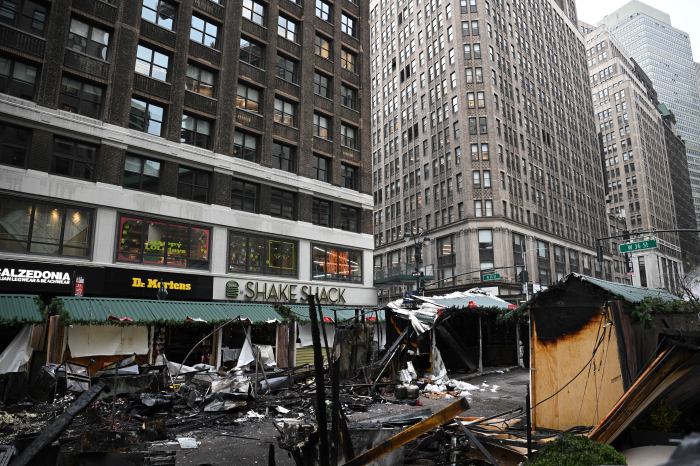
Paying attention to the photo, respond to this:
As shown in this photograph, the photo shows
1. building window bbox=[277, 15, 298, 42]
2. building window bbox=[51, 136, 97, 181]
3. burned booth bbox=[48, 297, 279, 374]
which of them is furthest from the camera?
building window bbox=[277, 15, 298, 42]

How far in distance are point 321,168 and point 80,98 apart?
50.3 ft

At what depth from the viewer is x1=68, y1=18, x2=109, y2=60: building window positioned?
22.5 metres

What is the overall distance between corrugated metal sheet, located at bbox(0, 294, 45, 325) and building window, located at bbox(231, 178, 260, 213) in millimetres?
11577

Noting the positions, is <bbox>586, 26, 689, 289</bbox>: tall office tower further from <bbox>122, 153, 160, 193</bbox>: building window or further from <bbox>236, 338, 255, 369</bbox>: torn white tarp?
<bbox>236, 338, 255, 369</bbox>: torn white tarp

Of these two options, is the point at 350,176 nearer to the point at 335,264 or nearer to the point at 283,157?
the point at 283,157

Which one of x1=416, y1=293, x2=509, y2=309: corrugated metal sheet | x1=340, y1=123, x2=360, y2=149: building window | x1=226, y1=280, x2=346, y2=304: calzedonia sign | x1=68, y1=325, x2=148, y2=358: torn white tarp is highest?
x1=340, y1=123, x2=360, y2=149: building window

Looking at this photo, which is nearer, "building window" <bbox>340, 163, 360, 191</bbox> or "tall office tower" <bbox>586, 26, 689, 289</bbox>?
"building window" <bbox>340, 163, 360, 191</bbox>

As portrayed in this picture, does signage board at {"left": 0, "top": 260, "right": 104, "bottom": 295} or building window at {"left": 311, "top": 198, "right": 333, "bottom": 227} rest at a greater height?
building window at {"left": 311, "top": 198, "right": 333, "bottom": 227}

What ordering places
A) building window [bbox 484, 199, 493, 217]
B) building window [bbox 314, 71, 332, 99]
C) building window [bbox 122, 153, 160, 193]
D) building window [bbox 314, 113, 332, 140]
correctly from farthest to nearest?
building window [bbox 484, 199, 493, 217] → building window [bbox 314, 71, 332, 99] → building window [bbox 314, 113, 332, 140] → building window [bbox 122, 153, 160, 193]

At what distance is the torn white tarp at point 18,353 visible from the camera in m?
16.7

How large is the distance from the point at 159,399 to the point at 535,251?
5776cm

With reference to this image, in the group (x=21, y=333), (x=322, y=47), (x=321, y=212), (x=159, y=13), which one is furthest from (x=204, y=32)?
(x=21, y=333)

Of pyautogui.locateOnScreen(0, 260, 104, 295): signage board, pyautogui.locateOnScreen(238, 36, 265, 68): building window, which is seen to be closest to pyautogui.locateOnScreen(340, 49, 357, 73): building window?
pyautogui.locateOnScreen(238, 36, 265, 68): building window

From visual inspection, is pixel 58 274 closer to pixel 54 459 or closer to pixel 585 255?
pixel 54 459
